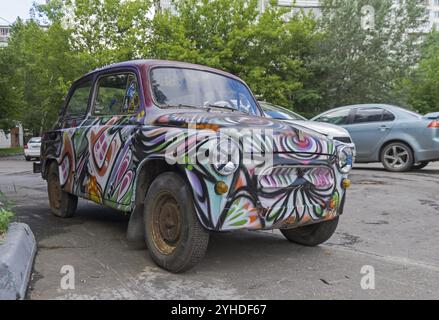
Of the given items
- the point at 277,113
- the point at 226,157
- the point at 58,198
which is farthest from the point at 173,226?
the point at 277,113

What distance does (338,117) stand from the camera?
11.8 meters

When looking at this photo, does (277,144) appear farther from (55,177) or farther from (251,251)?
(55,177)

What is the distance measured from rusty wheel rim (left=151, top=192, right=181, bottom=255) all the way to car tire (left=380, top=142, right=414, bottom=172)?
8155mm

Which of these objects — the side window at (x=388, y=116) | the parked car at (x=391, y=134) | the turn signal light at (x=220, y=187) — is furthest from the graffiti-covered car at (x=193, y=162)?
the side window at (x=388, y=116)

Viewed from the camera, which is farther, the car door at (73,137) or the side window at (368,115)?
the side window at (368,115)

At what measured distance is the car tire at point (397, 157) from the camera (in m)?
10.8

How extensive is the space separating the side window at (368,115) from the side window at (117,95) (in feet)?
24.5

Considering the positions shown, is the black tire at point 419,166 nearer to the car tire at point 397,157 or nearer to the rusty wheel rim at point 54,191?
the car tire at point 397,157

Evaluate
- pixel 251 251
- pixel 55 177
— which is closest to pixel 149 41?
pixel 55 177

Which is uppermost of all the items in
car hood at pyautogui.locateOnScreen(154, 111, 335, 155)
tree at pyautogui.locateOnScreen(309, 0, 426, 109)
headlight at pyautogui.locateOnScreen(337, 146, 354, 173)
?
tree at pyautogui.locateOnScreen(309, 0, 426, 109)

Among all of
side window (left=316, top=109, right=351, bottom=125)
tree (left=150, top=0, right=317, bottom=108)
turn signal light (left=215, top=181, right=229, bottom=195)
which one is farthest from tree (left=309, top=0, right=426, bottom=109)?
turn signal light (left=215, top=181, right=229, bottom=195)

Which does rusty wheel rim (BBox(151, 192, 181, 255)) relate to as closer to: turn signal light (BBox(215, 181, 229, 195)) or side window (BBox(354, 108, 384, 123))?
turn signal light (BBox(215, 181, 229, 195))

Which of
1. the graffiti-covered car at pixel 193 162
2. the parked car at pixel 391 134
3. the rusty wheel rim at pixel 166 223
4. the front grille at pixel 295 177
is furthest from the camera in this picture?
the parked car at pixel 391 134

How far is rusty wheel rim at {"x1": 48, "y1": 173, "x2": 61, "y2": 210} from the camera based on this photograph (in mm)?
6441
